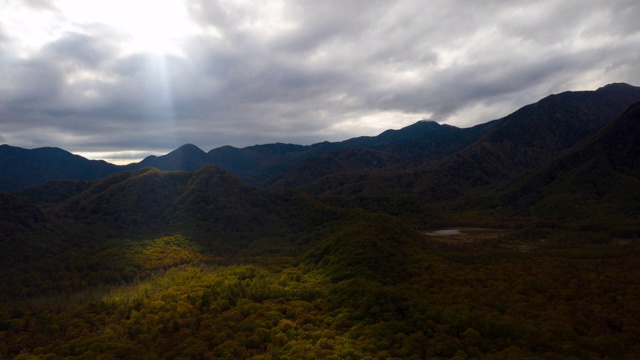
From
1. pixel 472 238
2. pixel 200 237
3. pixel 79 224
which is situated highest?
pixel 79 224

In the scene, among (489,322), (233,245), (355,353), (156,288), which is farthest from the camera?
(233,245)

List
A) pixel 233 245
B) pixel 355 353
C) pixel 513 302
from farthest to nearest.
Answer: pixel 233 245 → pixel 513 302 → pixel 355 353

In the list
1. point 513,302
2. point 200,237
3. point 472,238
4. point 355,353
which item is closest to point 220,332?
point 355,353

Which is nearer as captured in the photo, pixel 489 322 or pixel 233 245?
pixel 489 322

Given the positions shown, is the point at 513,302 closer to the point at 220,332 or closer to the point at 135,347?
the point at 220,332

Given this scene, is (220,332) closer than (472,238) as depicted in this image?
Yes

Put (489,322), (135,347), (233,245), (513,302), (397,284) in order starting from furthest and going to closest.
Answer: (233,245)
(397,284)
(513,302)
(135,347)
(489,322)

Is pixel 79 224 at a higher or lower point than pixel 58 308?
higher

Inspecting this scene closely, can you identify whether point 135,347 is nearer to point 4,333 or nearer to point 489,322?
point 4,333

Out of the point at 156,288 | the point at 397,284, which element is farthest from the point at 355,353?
the point at 156,288
